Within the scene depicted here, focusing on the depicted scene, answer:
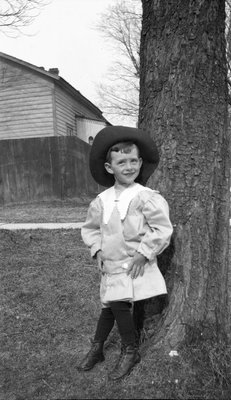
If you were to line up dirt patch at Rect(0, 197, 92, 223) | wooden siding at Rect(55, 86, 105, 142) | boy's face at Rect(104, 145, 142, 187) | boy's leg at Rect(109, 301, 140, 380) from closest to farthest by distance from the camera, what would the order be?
boy's leg at Rect(109, 301, 140, 380)
boy's face at Rect(104, 145, 142, 187)
dirt patch at Rect(0, 197, 92, 223)
wooden siding at Rect(55, 86, 105, 142)

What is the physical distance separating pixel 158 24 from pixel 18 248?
12.2 feet

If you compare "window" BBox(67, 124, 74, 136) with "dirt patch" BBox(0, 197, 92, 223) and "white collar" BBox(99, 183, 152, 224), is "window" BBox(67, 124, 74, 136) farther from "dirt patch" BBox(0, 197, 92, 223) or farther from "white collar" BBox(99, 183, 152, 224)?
"white collar" BBox(99, 183, 152, 224)

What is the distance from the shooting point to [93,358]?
2.48 m

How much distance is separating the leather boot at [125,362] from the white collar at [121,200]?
787 mm

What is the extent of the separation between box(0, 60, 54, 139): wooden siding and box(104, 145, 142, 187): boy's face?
13800 mm

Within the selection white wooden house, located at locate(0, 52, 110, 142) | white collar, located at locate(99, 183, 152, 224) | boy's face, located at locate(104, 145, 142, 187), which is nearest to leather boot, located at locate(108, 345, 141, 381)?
white collar, located at locate(99, 183, 152, 224)

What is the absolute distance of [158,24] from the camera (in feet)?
8.34

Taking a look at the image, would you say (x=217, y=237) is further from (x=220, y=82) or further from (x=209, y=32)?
(x=209, y=32)

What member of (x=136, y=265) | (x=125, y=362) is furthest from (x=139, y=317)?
(x=136, y=265)

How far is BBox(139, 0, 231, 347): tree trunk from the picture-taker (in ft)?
8.02

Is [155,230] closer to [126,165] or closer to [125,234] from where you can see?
[125,234]

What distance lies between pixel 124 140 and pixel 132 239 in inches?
24.2

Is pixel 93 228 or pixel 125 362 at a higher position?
pixel 93 228

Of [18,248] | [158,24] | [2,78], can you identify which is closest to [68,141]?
[2,78]
